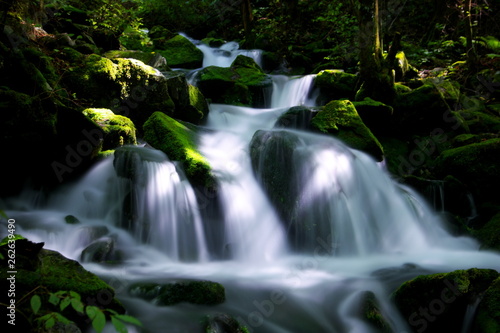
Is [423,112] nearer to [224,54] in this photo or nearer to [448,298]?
[448,298]

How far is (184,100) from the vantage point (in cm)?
886

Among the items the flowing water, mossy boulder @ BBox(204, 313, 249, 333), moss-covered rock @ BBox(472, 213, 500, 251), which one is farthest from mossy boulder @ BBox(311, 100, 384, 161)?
mossy boulder @ BBox(204, 313, 249, 333)

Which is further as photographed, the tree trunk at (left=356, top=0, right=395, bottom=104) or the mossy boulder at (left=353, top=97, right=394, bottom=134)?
the tree trunk at (left=356, top=0, right=395, bottom=104)

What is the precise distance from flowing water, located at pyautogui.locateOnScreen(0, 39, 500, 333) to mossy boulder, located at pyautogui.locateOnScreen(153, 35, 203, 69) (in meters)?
7.58

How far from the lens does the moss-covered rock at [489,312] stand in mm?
3098

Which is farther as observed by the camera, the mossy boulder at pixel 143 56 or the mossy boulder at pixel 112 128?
the mossy boulder at pixel 143 56

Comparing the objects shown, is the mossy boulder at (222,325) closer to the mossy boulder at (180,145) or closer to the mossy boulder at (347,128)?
the mossy boulder at (180,145)

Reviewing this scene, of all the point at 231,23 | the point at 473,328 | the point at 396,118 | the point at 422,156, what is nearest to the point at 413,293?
the point at 473,328

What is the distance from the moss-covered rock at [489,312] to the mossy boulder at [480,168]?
15.9 ft

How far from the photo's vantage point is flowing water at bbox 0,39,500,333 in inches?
162

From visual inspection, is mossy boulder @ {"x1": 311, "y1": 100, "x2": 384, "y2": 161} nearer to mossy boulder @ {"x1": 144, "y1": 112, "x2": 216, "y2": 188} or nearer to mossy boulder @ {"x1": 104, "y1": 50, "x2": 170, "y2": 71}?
mossy boulder @ {"x1": 144, "y1": 112, "x2": 216, "y2": 188}

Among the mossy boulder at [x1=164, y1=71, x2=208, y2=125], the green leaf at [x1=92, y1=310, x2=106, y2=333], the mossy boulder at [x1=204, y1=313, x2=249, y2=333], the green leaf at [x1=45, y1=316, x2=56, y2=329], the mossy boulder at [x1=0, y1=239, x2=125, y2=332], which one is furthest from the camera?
the mossy boulder at [x1=164, y1=71, x2=208, y2=125]

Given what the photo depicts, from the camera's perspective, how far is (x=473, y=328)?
3307mm

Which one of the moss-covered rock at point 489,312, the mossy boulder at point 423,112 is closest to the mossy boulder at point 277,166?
the moss-covered rock at point 489,312
